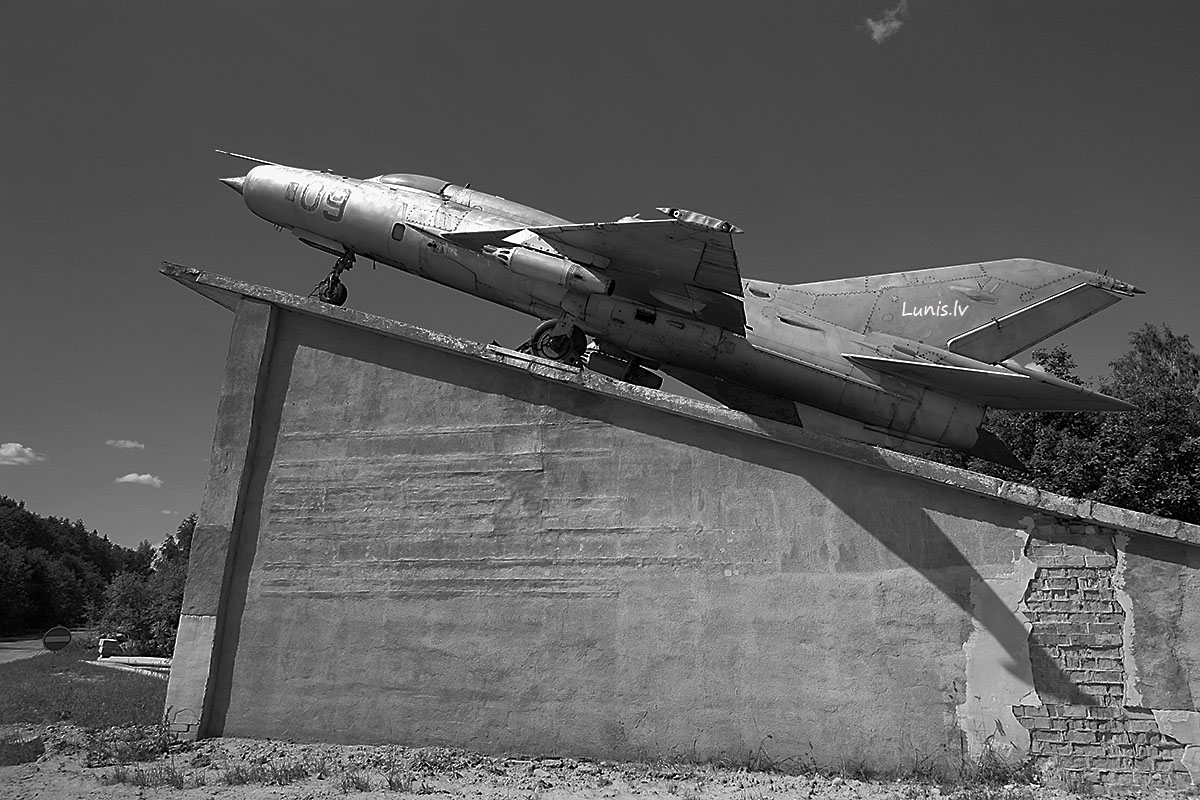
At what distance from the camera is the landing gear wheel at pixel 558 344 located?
11.3 m

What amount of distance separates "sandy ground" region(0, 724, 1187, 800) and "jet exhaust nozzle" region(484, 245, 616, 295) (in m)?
6.22

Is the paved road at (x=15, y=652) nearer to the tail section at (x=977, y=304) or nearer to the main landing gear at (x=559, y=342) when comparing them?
the main landing gear at (x=559, y=342)

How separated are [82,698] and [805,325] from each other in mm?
13348

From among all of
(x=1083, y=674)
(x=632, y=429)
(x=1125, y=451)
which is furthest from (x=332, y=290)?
(x=1125, y=451)

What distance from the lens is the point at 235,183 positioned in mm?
13570

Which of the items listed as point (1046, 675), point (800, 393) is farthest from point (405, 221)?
point (1046, 675)

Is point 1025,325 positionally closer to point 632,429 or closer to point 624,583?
point 632,429

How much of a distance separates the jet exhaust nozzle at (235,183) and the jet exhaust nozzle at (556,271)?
6.08 meters

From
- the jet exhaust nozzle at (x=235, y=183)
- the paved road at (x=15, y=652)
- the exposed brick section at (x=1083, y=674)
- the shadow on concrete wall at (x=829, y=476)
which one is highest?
the jet exhaust nozzle at (x=235, y=183)

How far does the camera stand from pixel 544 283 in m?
11.1

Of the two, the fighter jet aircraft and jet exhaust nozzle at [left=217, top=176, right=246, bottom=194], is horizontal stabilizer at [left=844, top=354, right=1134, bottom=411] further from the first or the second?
jet exhaust nozzle at [left=217, top=176, right=246, bottom=194]

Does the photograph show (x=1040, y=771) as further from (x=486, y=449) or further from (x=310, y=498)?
(x=310, y=498)

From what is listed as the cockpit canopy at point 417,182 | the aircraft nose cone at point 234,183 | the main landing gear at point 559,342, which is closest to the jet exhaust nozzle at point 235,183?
the aircraft nose cone at point 234,183

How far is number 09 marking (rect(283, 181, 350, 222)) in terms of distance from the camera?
1265 cm
